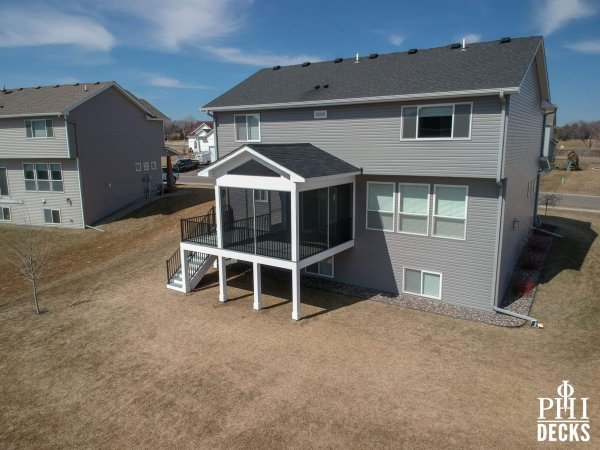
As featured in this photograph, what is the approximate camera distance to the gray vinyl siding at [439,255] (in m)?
13.8

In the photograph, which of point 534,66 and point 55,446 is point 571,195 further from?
point 55,446

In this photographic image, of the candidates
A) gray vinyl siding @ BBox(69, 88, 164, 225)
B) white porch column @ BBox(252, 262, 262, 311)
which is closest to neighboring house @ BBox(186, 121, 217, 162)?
gray vinyl siding @ BBox(69, 88, 164, 225)

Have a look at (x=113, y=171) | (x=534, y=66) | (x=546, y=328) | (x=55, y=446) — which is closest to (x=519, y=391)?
(x=546, y=328)

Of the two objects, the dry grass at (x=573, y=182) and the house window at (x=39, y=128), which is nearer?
the house window at (x=39, y=128)

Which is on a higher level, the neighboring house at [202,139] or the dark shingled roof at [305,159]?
the neighboring house at [202,139]

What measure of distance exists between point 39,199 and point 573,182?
46329 millimetres

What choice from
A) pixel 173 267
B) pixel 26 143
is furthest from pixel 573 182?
pixel 26 143

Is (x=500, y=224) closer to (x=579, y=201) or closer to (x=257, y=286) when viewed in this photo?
(x=257, y=286)

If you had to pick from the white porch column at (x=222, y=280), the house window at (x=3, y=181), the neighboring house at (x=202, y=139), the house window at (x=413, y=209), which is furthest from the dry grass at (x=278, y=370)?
the neighboring house at (x=202, y=139)

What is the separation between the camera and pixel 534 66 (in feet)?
53.4

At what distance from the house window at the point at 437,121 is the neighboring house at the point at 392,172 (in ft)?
0.11

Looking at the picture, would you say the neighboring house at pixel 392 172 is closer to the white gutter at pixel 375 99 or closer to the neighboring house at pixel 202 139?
the white gutter at pixel 375 99

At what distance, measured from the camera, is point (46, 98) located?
2819 centimetres

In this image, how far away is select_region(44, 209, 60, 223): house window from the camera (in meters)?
28.1
